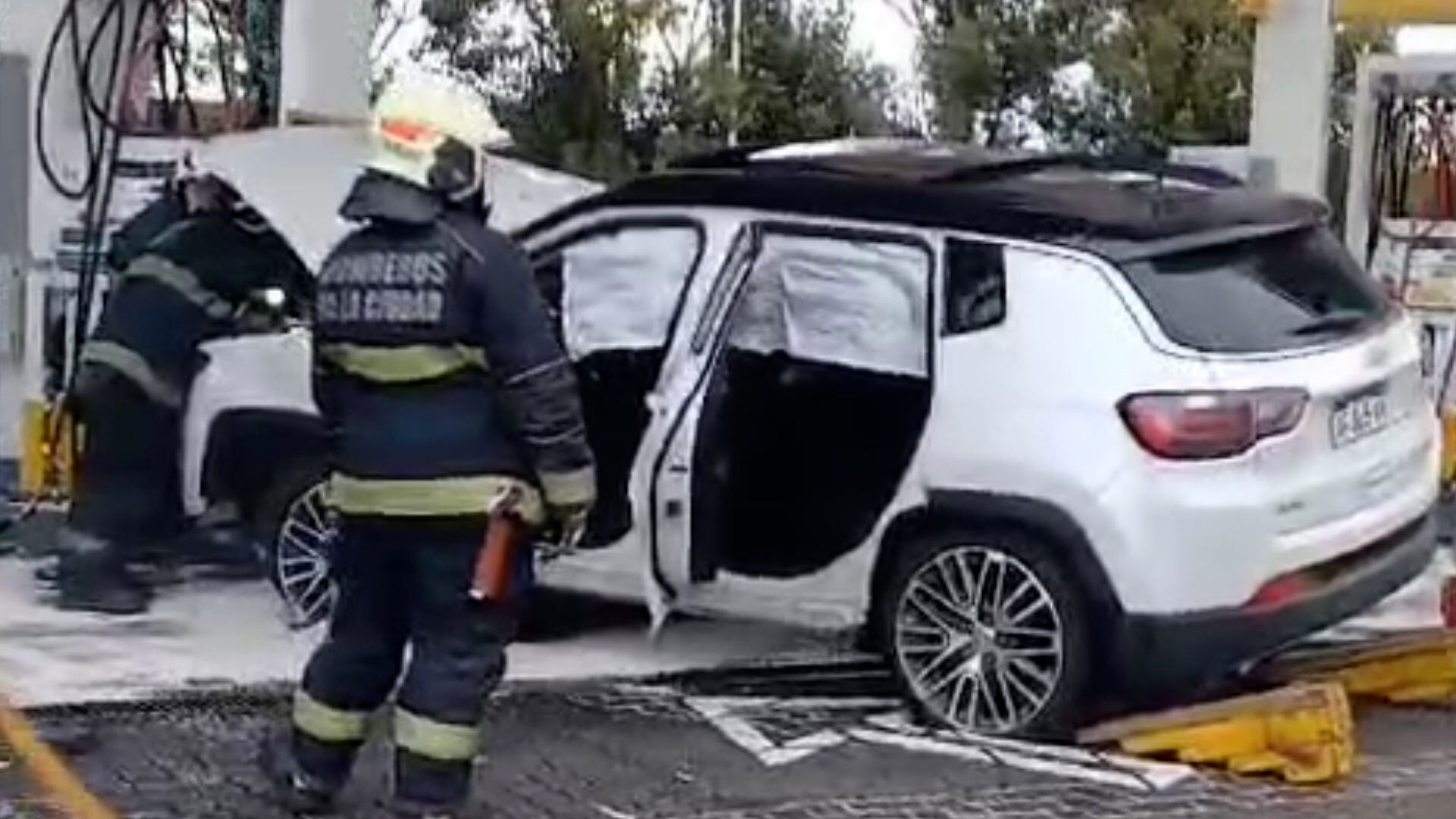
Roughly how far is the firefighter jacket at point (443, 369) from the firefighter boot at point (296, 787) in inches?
28.1

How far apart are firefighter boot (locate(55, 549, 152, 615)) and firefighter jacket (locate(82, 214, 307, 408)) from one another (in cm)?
69

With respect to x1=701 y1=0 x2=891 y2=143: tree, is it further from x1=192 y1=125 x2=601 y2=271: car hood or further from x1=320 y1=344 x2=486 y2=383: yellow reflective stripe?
x1=320 y1=344 x2=486 y2=383: yellow reflective stripe

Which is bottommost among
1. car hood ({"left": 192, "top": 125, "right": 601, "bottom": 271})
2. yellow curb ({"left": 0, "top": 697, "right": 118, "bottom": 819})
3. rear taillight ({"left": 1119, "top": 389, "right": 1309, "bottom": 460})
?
yellow curb ({"left": 0, "top": 697, "right": 118, "bottom": 819})

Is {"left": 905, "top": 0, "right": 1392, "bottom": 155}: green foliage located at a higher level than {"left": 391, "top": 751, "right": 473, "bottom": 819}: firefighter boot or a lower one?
higher

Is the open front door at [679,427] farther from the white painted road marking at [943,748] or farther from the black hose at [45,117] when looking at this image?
the black hose at [45,117]

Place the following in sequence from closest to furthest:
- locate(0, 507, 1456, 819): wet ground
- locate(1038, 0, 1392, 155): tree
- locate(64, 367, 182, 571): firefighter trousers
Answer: locate(0, 507, 1456, 819): wet ground → locate(64, 367, 182, 571): firefighter trousers → locate(1038, 0, 1392, 155): tree

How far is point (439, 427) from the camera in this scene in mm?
6836

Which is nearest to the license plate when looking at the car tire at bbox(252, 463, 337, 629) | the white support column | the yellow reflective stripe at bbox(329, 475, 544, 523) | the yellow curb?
the yellow reflective stripe at bbox(329, 475, 544, 523)

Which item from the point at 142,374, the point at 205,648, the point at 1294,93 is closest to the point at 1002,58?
the point at 1294,93

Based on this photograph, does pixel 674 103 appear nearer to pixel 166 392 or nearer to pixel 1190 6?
pixel 1190 6

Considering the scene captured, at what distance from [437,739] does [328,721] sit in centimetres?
39

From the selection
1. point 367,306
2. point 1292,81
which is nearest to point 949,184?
point 367,306

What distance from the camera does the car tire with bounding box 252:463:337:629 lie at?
30.9ft

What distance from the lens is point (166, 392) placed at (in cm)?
970
